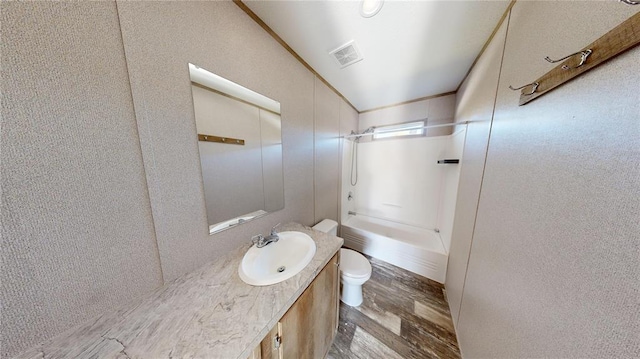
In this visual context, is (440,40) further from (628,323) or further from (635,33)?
(628,323)

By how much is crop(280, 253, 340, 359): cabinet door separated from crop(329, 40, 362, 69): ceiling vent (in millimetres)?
1725

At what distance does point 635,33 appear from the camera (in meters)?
0.38

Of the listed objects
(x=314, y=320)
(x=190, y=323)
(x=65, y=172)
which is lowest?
(x=314, y=320)

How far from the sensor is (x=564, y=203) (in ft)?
1.77

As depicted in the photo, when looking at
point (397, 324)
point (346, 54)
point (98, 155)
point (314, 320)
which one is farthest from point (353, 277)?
point (346, 54)

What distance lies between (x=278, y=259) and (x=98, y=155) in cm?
102

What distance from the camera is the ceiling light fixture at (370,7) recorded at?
97 cm

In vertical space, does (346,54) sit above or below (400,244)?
above

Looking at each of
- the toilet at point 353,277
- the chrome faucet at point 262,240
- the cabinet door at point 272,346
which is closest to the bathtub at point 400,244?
the toilet at point 353,277

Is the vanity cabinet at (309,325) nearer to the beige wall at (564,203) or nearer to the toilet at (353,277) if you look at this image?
the toilet at (353,277)

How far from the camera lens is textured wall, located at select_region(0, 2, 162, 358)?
0.48 m

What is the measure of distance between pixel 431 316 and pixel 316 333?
1231 mm

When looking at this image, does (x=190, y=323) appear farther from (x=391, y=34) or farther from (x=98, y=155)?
(x=391, y=34)

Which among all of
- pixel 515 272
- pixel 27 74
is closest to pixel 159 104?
pixel 27 74
